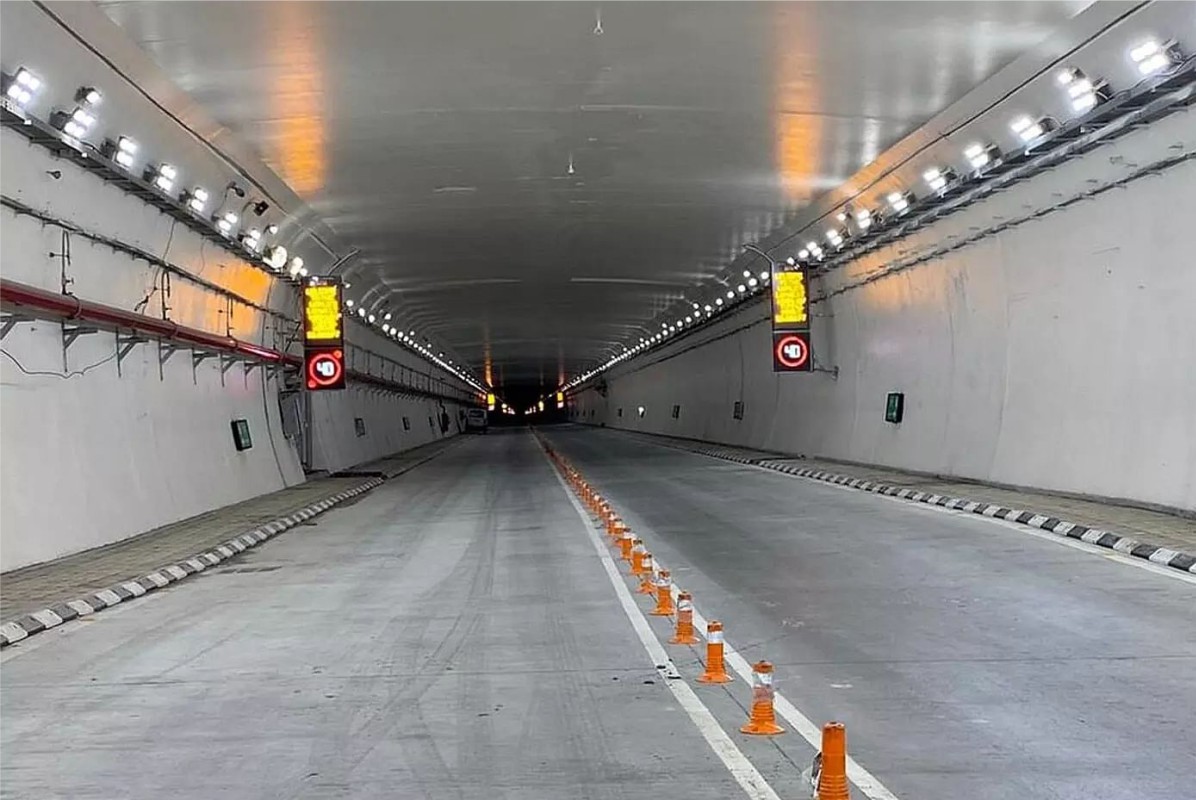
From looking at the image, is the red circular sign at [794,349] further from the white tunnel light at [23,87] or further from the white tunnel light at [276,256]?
the white tunnel light at [23,87]

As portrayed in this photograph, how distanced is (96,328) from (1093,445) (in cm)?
1531

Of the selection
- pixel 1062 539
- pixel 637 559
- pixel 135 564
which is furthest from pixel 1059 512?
pixel 135 564

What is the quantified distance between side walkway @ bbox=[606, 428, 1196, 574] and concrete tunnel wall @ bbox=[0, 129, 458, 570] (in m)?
13.5

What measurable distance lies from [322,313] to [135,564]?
570 inches

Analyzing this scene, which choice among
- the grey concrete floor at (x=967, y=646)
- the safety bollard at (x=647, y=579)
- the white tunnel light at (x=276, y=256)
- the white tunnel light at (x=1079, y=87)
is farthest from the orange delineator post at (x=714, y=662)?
the white tunnel light at (x=276, y=256)

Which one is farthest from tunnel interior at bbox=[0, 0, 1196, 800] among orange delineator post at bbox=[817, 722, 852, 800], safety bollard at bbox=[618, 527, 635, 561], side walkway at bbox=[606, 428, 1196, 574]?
safety bollard at bbox=[618, 527, 635, 561]

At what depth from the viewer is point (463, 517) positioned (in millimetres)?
23484

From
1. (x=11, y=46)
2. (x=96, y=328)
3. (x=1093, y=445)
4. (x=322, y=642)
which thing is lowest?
(x=322, y=642)

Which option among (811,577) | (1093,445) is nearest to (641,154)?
(1093,445)

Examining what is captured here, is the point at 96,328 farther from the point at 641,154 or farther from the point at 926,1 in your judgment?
the point at 926,1

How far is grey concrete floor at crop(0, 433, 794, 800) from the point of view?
656 centimetres

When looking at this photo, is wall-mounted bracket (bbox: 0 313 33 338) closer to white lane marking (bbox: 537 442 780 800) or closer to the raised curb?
white lane marking (bbox: 537 442 780 800)

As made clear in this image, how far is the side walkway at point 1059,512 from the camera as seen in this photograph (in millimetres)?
14312

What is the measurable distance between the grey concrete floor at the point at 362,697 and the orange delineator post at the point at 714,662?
11.4 inches
